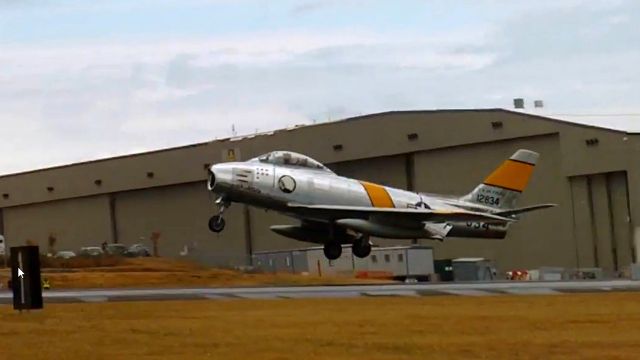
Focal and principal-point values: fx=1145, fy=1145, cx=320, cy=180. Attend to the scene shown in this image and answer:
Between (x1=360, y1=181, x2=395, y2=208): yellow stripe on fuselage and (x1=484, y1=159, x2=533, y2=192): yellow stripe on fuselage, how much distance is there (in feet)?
23.8

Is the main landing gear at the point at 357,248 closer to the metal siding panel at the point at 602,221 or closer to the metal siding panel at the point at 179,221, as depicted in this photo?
the metal siding panel at the point at 602,221

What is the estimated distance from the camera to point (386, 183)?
9456 centimetres

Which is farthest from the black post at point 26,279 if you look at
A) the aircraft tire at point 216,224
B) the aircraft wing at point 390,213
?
the aircraft wing at point 390,213

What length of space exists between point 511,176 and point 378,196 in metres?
9.55

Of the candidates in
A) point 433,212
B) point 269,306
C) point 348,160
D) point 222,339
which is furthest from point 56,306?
point 348,160

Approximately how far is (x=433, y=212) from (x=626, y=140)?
33.3 m

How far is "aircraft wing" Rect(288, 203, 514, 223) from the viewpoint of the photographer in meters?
50.2

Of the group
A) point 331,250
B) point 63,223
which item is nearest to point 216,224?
point 331,250

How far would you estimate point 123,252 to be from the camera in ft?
330

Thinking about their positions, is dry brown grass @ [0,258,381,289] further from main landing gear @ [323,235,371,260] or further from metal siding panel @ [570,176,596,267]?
metal siding panel @ [570,176,596,267]

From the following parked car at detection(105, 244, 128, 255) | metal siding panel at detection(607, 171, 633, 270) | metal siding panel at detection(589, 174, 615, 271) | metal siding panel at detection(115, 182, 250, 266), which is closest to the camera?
metal siding panel at detection(607, 171, 633, 270)

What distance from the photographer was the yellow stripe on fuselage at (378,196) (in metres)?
52.6

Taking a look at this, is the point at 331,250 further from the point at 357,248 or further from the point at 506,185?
the point at 506,185

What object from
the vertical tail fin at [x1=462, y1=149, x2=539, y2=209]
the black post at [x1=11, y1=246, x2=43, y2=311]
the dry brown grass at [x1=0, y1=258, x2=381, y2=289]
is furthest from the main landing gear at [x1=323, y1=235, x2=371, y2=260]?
the black post at [x1=11, y1=246, x2=43, y2=311]
